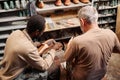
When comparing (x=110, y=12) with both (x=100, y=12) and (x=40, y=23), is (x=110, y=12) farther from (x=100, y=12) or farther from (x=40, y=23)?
(x=40, y=23)

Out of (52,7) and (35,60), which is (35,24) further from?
(52,7)

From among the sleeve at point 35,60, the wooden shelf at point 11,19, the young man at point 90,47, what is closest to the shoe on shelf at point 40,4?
the wooden shelf at point 11,19

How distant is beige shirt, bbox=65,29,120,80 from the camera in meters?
2.11

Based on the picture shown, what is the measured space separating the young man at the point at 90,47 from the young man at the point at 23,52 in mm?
356

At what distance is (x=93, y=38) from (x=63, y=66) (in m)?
0.80

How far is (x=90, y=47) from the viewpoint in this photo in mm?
2109

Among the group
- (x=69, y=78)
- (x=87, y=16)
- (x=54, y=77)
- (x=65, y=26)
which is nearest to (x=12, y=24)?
(x=65, y=26)

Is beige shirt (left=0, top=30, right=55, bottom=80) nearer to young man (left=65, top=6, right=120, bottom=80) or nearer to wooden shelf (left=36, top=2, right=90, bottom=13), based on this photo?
young man (left=65, top=6, right=120, bottom=80)

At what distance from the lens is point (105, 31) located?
2199 mm

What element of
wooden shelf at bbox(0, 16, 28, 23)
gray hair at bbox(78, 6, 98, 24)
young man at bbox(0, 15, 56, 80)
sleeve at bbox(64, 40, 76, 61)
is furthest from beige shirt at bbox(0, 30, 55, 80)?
wooden shelf at bbox(0, 16, 28, 23)

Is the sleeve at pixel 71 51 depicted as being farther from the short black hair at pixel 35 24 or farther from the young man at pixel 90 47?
the short black hair at pixel 35 24

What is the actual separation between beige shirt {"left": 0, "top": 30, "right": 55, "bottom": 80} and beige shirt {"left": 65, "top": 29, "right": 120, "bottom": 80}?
343 mm

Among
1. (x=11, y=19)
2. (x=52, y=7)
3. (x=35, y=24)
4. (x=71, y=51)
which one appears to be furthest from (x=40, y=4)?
(x=71, y=51)

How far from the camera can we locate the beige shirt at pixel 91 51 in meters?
2.11
